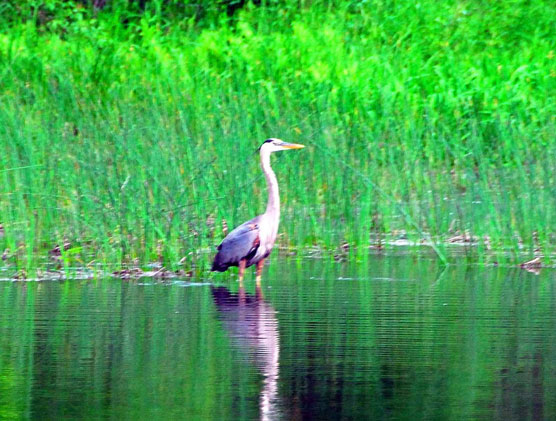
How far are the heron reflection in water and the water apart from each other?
0.01 m

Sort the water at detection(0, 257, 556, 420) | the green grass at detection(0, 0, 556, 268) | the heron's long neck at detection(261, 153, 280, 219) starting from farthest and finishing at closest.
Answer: the heron's long neck at detection(261, 153, 280, 219) → the green grass at detection(0, 0, 556, 268) → the water at detection(0, 257, 556, 420)

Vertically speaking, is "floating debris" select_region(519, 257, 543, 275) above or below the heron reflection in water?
above

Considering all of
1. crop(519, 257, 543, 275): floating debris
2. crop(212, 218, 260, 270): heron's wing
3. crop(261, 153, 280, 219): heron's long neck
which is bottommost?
crop(519, 257, 543, 275): floating debris

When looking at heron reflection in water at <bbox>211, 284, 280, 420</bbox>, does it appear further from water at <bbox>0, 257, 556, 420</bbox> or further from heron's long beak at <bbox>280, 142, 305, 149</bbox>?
heron's long beak at <bbox>280, 142, 305, 149</bbox>

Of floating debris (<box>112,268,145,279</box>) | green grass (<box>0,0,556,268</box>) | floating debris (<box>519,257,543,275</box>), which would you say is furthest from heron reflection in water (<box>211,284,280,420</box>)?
floating debris (<box>519,257,543,275</box>)

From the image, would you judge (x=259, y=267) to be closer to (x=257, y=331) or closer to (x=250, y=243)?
(x=250, y=243)

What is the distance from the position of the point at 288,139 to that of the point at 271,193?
1.33m

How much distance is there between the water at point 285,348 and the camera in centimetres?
455

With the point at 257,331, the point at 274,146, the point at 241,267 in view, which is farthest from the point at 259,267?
the point at 257,331

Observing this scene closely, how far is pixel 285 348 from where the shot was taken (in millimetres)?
5656

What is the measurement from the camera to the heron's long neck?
28.8 ft

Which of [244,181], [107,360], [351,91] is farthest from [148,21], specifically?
[107,360]

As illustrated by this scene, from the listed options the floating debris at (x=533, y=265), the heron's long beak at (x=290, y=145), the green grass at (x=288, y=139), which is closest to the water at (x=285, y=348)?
the floating debris at (x=533, y=265)

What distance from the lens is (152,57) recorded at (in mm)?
14867
